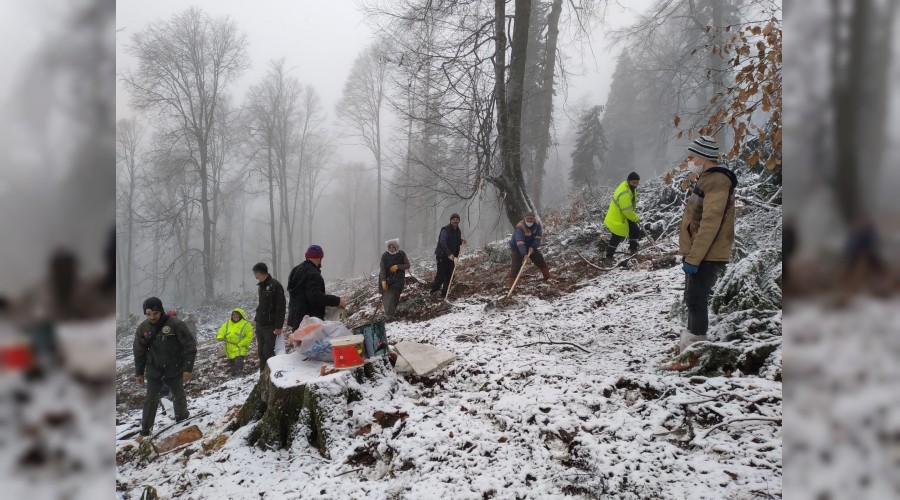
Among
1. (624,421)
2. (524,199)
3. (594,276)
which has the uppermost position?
(524,199)

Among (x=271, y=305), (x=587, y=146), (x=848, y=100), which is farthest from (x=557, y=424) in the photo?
(x=587, y=146)


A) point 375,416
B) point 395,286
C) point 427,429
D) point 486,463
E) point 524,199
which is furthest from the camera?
point 524,199

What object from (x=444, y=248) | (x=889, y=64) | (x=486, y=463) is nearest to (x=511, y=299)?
(x=444, y=248)

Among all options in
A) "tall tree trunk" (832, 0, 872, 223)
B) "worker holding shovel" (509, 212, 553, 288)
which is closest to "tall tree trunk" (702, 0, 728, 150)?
"worker holding shovel" (509, 212, 553, 288)

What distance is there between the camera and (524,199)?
8633 millimetres

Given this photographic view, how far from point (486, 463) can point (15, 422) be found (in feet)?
9.69

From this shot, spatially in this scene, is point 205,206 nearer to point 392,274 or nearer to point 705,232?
point 392,274

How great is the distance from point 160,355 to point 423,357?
3.60 meters

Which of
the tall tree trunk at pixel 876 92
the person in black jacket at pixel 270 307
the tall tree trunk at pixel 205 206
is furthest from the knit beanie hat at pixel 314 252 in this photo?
the tall tree trunk at pixel 205 206

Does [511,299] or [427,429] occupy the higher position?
[511,299]

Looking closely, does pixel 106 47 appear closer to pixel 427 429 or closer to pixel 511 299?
pixel 427 429

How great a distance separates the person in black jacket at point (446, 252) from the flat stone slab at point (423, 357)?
3.19 metres

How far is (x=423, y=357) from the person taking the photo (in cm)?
469

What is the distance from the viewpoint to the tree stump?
3701 mm
